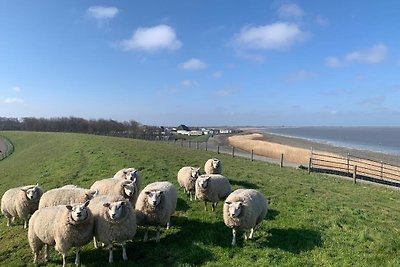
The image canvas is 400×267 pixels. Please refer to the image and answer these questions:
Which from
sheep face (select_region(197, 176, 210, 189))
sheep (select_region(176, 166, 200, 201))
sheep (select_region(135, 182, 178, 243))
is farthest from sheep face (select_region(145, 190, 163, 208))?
sheep (select_region(176, 166, 200, 201))

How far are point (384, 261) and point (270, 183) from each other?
11.6 metres

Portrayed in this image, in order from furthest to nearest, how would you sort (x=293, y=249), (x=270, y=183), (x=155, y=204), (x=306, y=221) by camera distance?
(x=270, y=183) < (x=306, y=221) < (x=155, y=204) < (x=293, y=249)

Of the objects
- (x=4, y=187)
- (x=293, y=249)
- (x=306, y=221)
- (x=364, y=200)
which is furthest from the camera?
(x=4, y=187)

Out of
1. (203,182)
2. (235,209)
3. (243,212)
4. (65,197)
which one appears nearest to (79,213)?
(65,197)

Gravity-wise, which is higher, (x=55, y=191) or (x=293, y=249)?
(x=55, y=191)

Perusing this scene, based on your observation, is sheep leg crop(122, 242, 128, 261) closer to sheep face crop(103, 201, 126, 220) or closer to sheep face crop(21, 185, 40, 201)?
sheep face crop(103, 201, 126, 220)

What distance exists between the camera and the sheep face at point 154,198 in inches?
482

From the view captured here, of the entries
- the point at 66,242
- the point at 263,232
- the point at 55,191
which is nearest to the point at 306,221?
the point at 263,232

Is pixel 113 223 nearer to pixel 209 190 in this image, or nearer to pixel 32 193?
pixel 209 190

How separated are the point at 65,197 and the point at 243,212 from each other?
6.78 metres

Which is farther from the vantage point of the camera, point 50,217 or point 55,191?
point 55,191

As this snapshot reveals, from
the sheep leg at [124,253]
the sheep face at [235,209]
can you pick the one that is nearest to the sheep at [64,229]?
the sheep leg at [124,253]

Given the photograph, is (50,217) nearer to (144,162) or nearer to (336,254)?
(336,254)

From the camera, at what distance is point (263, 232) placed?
12.5 meters
